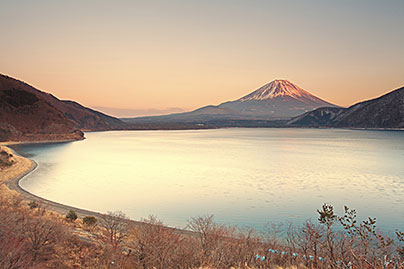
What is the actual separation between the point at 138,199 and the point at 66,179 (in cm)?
961

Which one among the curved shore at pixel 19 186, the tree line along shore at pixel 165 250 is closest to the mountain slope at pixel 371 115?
the curved shore at pixel 19 186

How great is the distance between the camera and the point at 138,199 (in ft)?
61.8

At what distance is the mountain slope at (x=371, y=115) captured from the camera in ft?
363

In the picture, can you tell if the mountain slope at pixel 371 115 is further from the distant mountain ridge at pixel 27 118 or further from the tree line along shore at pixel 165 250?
the tree line along shore at pixel 165 250

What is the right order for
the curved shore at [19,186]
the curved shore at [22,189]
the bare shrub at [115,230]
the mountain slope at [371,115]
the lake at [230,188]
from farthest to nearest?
the mountain slope at [371,115] → the lake at [230,188] → the curved shore at [19,186] → the curved shore at [22,189] → the bare shrub at [115,230]

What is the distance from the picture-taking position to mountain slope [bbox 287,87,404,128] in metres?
111

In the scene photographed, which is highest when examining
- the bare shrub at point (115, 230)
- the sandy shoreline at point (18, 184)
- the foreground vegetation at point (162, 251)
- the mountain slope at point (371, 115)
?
the mountain slope at point (371, 115)

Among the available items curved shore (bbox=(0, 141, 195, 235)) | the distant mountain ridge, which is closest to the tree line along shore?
curved shore (bbox=(0, 141, 195, 235))

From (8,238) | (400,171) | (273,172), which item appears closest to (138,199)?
(8,238)

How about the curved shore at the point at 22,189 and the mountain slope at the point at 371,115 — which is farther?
the mountain slope at the point at 371,115

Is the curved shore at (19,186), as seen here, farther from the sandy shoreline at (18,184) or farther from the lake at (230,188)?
A: the lake at (230,188)

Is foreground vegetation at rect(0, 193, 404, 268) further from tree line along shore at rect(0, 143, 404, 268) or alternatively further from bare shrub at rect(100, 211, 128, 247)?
bare shrub at rect(100, 211, 128, 247)

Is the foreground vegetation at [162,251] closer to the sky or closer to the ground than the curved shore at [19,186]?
closer to the sky

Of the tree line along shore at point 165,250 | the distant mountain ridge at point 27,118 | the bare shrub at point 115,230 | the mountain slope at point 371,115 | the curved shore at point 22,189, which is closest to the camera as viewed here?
the tree line along shore at point 165,250
